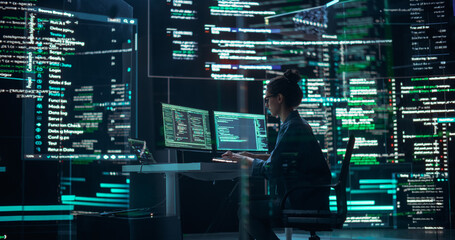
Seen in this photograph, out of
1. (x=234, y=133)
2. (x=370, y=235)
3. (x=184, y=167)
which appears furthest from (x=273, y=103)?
(x=370, y=235)

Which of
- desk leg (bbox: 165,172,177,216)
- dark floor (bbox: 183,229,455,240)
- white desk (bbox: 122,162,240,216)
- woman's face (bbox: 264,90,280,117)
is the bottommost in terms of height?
dark floor (bbox: 183,229,455,240)

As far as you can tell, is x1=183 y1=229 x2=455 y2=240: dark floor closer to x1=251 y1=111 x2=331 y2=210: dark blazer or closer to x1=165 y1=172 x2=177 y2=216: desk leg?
x1=165 y1=172 x2=177 y2=216: desk leg

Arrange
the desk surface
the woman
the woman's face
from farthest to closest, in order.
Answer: the desk surface < the woman's face < the woman

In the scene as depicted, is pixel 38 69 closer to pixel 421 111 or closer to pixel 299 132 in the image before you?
pixel 299 132

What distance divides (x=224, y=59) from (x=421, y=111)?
1.94 m

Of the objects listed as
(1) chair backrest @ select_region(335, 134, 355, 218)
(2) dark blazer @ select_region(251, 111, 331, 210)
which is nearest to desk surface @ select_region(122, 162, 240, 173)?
(2) dark blazer @ select_region(251, 111, 331, 210)

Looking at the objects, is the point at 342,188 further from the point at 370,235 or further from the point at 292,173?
the point at 370,235

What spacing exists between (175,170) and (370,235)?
87.6 inches

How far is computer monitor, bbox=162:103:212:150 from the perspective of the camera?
11.8ft

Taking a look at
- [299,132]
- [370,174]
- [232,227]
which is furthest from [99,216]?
[370,174]

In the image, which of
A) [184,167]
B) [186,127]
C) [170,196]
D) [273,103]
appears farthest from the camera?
[186,127]

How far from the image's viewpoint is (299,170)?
262cm

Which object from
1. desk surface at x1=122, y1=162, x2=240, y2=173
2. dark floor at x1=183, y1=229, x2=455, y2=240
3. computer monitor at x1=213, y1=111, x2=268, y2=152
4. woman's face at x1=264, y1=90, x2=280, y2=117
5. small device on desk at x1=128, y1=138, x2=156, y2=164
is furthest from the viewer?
dark floor at x1=183, y1=229, x2=455, y2=240

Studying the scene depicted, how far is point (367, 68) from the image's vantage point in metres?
4.63
